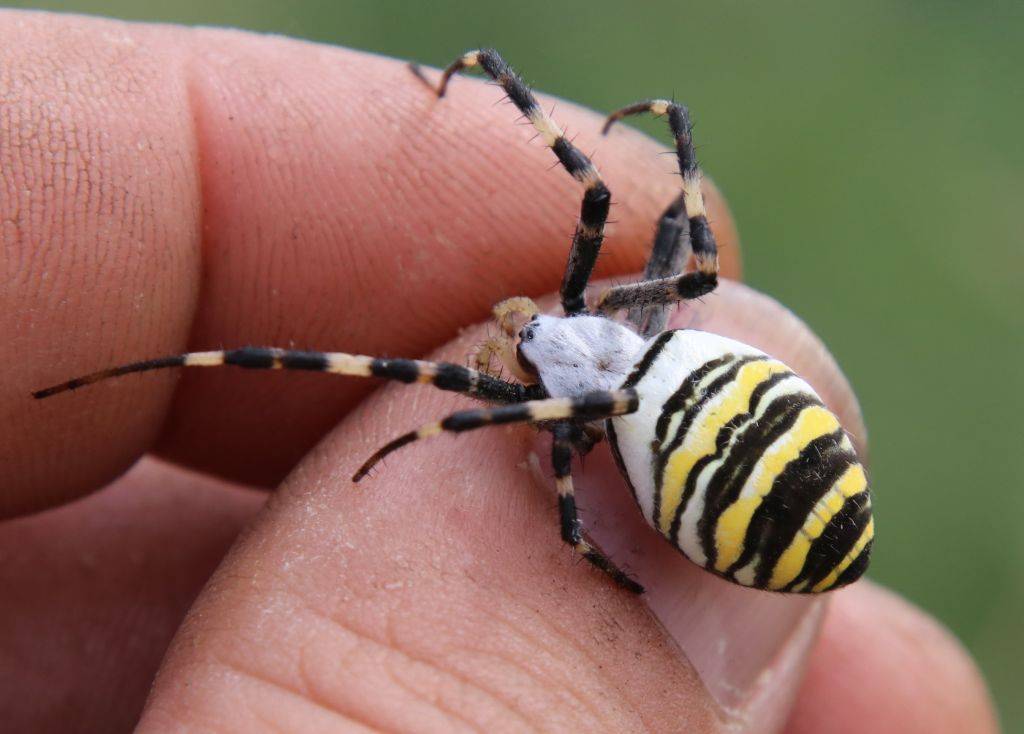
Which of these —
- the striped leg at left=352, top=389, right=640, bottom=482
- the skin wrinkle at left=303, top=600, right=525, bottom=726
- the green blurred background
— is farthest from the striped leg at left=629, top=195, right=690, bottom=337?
the green blurred background

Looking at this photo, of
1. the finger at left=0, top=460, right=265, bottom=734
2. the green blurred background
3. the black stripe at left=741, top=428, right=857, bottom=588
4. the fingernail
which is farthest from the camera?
the green blurred background

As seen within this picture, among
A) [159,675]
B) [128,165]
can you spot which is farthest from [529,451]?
[128,165]

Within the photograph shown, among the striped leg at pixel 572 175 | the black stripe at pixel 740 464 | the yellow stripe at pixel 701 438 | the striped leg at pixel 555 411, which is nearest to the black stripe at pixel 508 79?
the striped leg at pixel 572 175

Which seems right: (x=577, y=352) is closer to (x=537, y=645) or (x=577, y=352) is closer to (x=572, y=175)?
(x=572, y=175)

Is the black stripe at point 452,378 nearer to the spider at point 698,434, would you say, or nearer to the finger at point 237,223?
Answer: the spider at point 698,434

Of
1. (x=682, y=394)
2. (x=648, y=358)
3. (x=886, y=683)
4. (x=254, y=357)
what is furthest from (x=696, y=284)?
(x=886, y=683)

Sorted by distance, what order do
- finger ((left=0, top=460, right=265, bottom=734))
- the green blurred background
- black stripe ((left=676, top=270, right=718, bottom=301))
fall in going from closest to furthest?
black stripe ((left=676, top=270, right=718, bottom=301)) < finger ((left=0, top=460, right=265, bottom=734)) < the green blurred background

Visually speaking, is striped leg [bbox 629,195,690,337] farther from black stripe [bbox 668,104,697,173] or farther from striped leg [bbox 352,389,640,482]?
striped leg [bbox 352,389,640,482]

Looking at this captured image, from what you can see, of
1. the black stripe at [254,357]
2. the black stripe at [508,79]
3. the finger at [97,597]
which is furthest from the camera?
the finger at [97,597]
